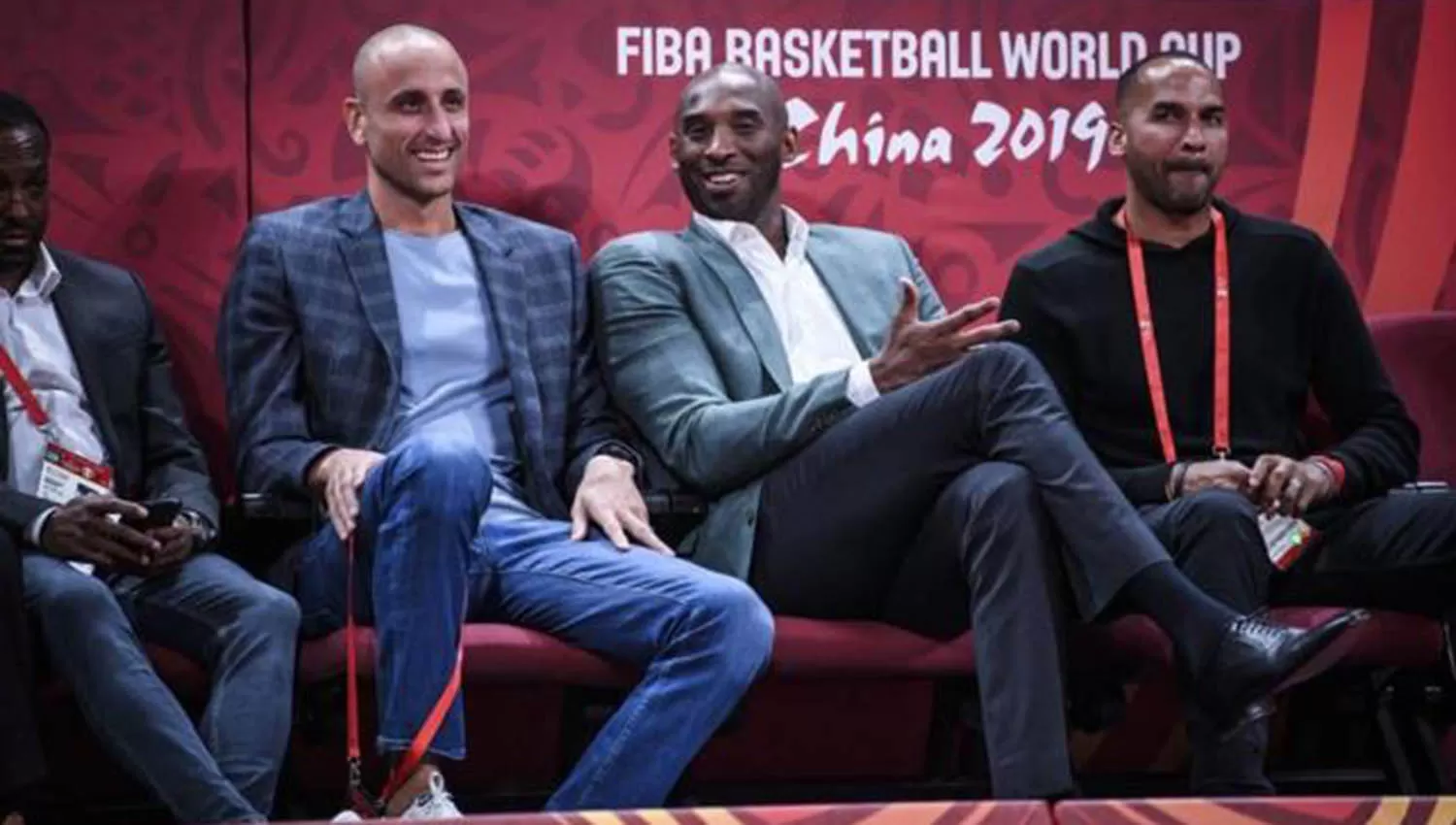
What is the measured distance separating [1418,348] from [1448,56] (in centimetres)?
69

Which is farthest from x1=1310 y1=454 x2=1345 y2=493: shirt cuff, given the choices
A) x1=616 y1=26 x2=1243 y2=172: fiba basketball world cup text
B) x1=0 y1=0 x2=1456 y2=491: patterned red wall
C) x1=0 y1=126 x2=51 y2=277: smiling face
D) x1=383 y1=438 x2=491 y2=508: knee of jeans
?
x1=0 y1=126 x2=51 y2=277: smiling face

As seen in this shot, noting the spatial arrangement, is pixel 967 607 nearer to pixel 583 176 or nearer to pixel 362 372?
pixel 362 372

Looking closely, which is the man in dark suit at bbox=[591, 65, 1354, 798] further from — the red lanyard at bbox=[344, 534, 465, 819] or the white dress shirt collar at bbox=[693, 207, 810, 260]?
the red lanyard at bbox=[344, 534, 465, 819]

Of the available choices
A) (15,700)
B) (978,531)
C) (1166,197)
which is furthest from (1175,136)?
(15,700)

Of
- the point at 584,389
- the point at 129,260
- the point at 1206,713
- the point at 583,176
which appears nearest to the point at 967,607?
the point at 1206,713

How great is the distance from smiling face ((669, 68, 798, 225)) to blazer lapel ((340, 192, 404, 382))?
0.56m

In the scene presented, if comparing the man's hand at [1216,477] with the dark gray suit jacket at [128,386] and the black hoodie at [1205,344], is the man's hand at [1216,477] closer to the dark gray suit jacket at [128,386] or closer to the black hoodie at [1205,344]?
the black hoodie at [1205,344]

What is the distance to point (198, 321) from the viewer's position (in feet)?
13.3

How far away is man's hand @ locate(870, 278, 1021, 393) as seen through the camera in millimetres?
3217

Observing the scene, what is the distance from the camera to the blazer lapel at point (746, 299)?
12.0ft

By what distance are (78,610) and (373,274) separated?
814 mm

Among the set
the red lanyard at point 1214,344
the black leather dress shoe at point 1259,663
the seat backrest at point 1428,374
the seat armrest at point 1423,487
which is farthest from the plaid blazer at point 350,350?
the seat backrest at point 1428,374

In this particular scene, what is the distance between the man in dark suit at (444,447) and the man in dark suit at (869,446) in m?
0.15

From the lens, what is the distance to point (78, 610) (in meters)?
3.04
